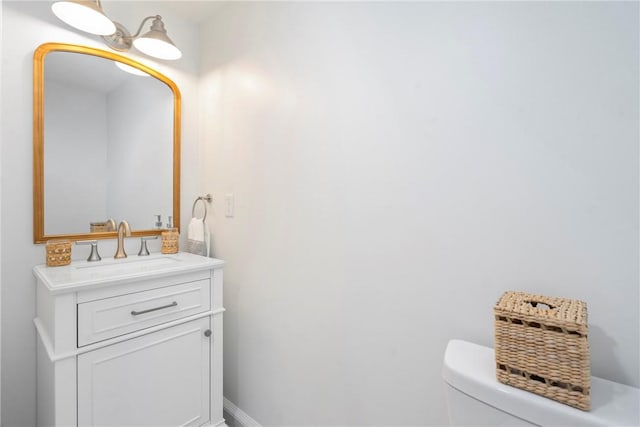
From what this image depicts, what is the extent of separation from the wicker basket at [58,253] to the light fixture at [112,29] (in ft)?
2.97

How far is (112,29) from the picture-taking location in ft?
4.01

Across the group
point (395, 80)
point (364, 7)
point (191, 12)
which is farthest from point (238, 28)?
point (395, 80)

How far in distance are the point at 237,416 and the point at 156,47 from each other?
1894 millimetres

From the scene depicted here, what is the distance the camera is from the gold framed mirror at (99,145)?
125 centimetres

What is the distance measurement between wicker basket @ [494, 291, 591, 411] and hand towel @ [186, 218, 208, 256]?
1.42 metres

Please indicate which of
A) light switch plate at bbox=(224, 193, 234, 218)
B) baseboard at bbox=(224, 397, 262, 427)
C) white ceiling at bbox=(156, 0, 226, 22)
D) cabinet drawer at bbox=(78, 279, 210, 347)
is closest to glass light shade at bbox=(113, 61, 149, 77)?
white ceiling at bbox=(156, 0, 226, 22)

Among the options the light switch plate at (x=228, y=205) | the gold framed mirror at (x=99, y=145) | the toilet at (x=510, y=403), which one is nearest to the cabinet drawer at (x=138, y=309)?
the light switch plate at (x=228, y=205)

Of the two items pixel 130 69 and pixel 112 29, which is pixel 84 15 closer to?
pixel 112 29

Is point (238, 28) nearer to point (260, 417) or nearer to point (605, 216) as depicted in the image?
point (605, 216)

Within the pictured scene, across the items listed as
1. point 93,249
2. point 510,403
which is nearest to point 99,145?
point 93,249

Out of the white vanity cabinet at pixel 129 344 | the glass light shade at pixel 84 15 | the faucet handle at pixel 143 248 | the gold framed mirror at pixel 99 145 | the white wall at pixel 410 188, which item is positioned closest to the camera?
the white wall at pixel 410 188

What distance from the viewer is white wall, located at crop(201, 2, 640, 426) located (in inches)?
26.4

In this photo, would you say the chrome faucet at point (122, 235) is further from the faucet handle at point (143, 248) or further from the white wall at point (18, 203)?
the white wall at point (18, 203)

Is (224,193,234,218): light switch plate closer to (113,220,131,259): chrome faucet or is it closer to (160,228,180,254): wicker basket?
(160,228,180,254): wicker basket
